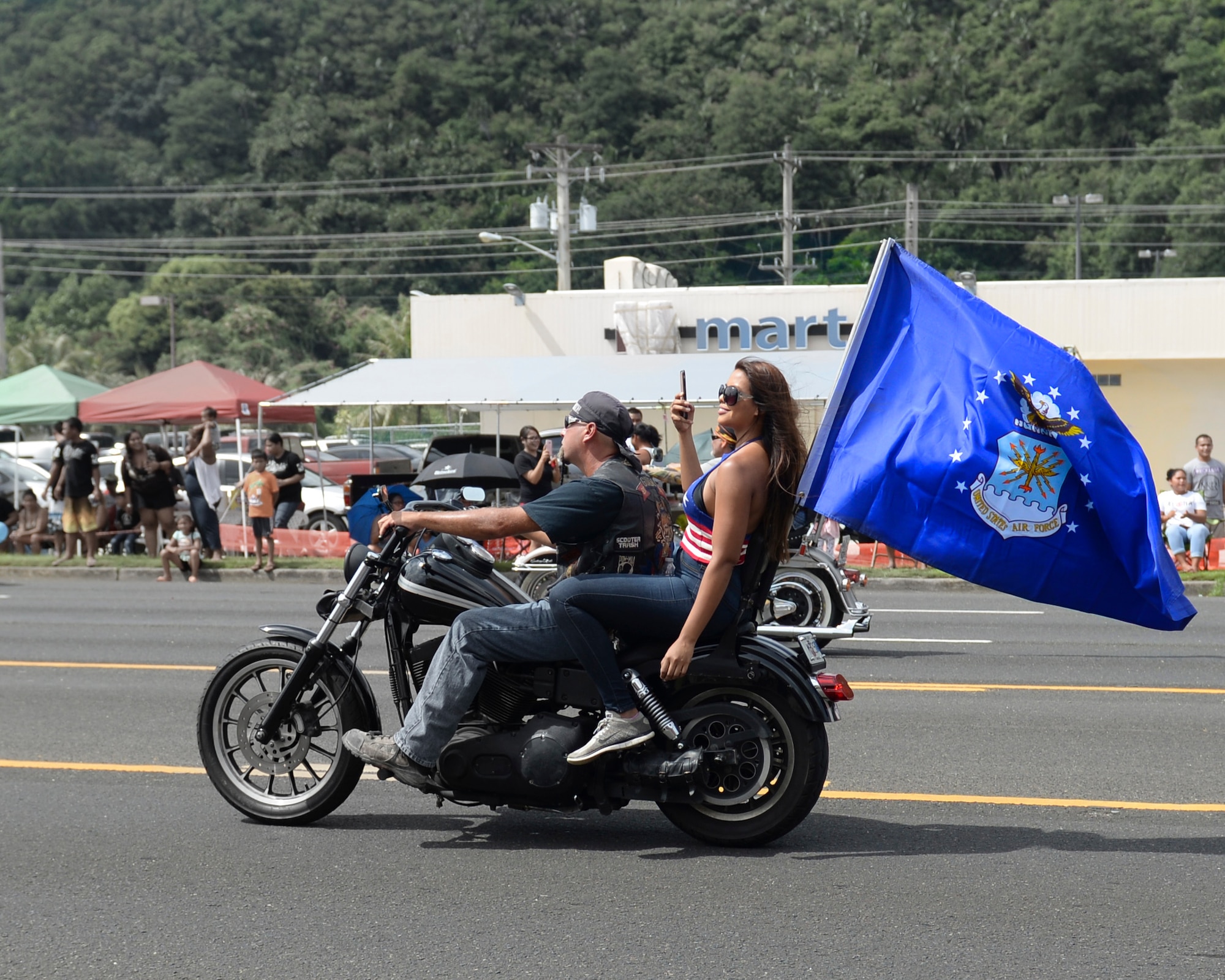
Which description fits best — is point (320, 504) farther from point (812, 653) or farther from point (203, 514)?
Answer: point (812, 653)

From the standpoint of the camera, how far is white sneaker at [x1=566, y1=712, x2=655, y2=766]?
5.66 metres

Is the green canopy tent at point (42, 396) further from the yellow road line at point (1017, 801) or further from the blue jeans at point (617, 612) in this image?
the blue jeans at point (617, 612)

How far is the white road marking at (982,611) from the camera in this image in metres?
14.9

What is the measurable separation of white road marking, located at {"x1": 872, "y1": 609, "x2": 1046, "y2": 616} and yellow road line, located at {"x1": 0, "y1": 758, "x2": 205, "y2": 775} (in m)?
8.97

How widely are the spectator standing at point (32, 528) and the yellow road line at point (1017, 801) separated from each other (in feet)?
62.5

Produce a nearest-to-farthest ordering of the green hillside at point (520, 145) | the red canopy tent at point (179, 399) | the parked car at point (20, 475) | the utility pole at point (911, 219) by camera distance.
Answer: the red canopy tent at point (179, 399)
the parked car at point (20, 475)
the utility pole at point (911, 219)
the green hillside at point (520, 145)

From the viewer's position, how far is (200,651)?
1191 cm

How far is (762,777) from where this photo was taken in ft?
19.1

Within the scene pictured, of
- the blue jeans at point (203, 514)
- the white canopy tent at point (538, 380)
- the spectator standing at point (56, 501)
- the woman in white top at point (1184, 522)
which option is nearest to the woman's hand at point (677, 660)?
the woman in white top at point (1184, 522)

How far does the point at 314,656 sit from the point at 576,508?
1.26m

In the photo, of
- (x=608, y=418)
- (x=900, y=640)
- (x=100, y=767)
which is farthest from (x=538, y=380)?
(x=608, y=418)

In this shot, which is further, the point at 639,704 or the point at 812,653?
the point at 812,653

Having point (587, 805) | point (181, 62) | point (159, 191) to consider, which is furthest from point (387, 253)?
point (587, 805)

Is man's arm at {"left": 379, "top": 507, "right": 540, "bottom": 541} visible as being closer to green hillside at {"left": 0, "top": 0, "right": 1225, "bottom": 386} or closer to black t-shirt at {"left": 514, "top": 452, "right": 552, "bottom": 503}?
black t-shirt at {"left": 514, "top": 452, "right": 552, "bottom": 503}
